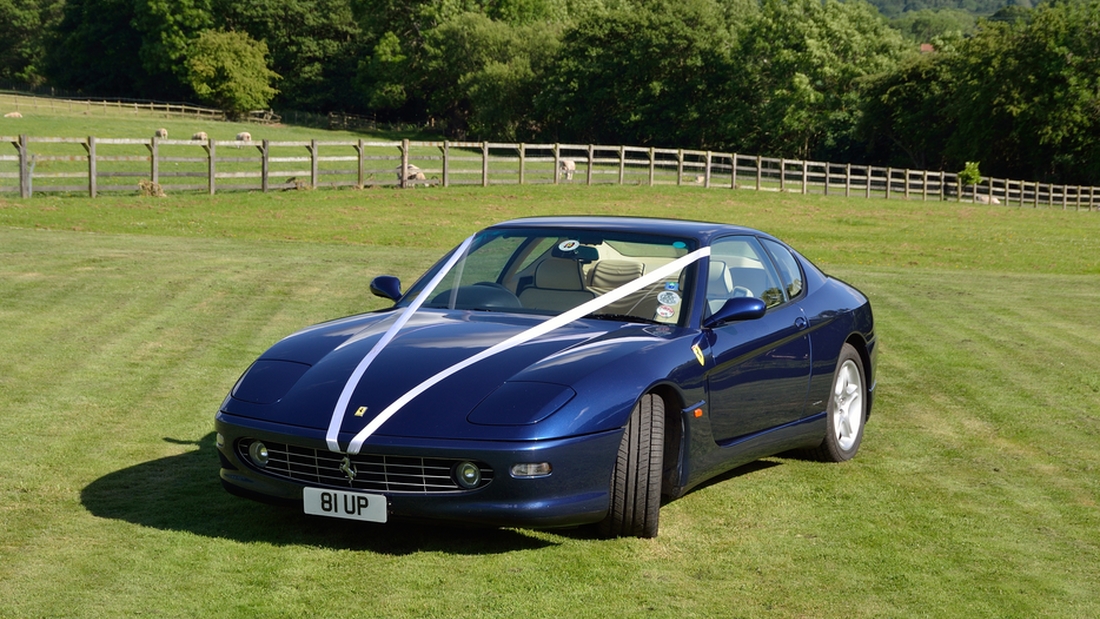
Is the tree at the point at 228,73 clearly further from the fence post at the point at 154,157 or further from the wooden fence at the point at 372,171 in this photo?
the fence post at the point at 154,157

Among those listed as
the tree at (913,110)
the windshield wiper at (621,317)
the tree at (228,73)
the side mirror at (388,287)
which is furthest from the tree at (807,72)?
the windshield wiper at (621,317)

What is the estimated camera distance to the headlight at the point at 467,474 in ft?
16.8

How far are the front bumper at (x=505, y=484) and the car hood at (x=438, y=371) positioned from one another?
0.06 metres

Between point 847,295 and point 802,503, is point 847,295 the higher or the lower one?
the higher one

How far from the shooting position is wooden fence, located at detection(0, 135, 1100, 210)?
30.4 meters

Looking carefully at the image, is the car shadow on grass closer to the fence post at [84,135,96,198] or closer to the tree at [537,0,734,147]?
the fence post at [84,135,96,198]

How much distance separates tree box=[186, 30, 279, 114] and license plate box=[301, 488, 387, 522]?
94330mm

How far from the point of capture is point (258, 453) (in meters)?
5.49

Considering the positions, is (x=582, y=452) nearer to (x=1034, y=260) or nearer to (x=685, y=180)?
(x=1034, y=260)

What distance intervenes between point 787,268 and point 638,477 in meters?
2.47

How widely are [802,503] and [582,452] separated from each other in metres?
1.72

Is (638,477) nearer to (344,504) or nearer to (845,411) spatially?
(344,504)

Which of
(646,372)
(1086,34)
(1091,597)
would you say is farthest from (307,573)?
(1086,34)

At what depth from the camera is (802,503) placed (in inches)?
253
